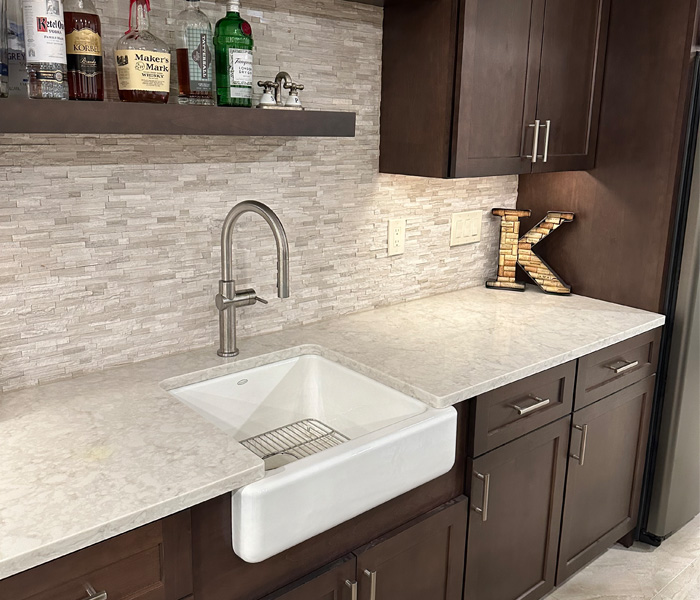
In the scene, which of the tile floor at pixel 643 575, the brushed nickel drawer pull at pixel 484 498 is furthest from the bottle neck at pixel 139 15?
the tile floor at pixel 643 575

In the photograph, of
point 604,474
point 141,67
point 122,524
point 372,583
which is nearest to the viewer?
point 122,524

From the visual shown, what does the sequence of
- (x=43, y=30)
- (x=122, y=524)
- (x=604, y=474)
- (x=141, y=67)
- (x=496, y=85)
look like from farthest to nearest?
(x=604, y=474) → (x=496, y=85) → (x=141, y=67) → (x=43, y=30) → (x=122, y=524)

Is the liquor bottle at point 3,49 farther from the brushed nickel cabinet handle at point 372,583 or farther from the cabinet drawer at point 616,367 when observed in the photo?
the cabinet drawer at point 616,367

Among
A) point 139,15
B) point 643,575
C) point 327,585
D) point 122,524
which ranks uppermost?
point 139,15

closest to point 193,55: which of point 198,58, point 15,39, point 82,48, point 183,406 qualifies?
point 198,58

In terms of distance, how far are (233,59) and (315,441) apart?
0.95 meters

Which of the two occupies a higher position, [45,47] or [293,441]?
[45,47]

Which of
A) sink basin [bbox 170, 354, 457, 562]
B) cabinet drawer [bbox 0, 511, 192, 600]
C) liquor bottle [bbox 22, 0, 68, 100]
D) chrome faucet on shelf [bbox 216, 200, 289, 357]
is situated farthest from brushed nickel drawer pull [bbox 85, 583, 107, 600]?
liquor bottle [bbox 22, 0, 68, 100]

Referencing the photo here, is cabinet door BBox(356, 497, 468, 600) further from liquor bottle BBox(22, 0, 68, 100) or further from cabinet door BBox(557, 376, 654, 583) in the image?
liquor bottle BBox(22, 0, 68, 100)

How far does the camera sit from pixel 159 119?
4.39 ft

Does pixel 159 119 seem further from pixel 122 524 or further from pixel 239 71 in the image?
pixel 122 524

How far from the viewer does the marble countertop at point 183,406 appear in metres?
1.10

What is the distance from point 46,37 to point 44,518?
84cm

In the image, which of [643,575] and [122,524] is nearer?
[122,524]
